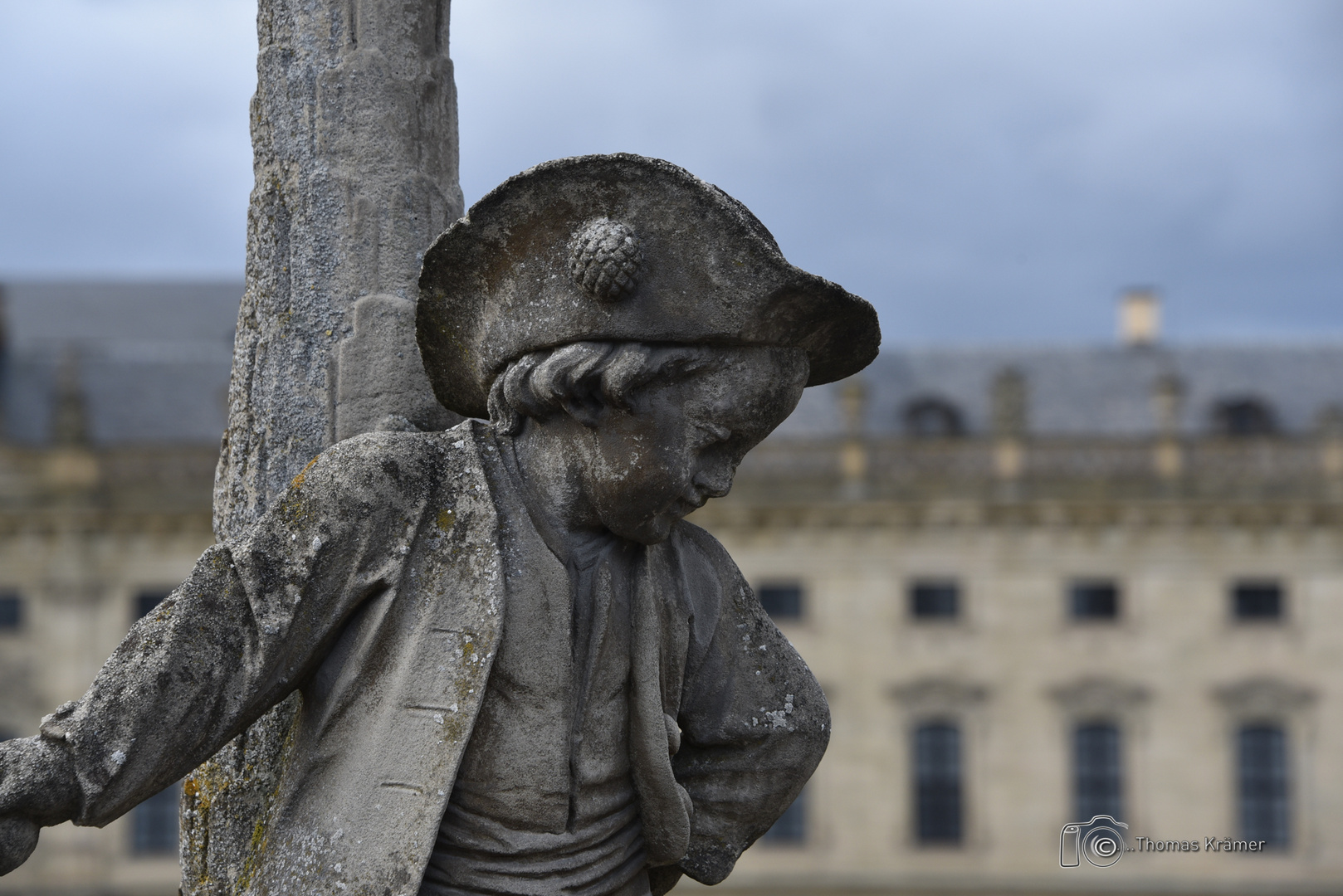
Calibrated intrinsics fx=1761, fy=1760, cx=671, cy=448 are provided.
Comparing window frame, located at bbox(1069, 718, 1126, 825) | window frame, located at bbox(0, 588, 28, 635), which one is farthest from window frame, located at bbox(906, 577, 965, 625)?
window frame, located at bbox(0, 588, 28, 635)

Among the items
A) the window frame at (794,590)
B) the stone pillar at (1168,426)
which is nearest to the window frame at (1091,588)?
the stone pillar at (1168,426)

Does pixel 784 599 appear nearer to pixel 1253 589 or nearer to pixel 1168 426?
pixel 1168 426

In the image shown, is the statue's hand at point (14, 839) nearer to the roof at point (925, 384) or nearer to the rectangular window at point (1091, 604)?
the roof at point (925, 384)

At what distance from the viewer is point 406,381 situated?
3.24 m

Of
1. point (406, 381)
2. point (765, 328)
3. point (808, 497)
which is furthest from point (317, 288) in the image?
point (808, 497)

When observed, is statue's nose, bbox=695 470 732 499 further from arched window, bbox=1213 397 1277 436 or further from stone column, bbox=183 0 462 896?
arched window, bbox=1213 397 1277 436

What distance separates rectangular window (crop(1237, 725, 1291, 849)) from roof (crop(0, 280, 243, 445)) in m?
21.9

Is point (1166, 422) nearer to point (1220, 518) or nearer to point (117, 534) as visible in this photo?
point (1220, 518)

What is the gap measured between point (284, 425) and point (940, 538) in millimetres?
33465

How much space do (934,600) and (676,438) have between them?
34.0m

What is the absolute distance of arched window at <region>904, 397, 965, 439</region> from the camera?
38344 mm

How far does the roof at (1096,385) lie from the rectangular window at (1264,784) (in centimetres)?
644

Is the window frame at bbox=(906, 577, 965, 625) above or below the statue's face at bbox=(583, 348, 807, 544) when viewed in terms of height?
below

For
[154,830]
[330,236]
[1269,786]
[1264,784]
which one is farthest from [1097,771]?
[330,236]
